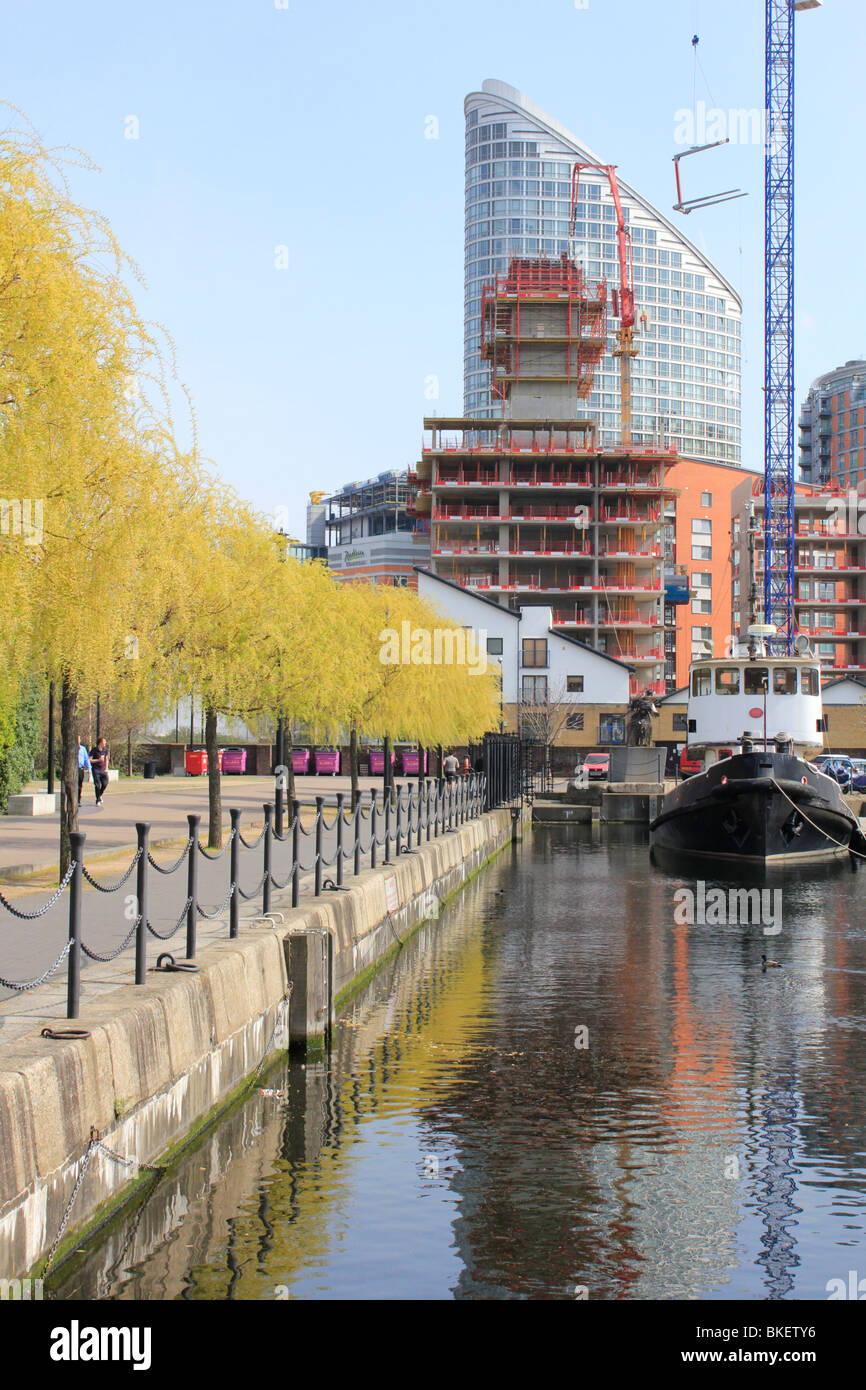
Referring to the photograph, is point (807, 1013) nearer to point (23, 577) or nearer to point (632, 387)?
point (23, 577)

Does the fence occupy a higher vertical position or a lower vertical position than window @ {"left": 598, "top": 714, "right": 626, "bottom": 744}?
lower

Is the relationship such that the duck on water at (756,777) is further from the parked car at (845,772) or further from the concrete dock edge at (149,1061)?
the concrete dock edge at (149,1061)

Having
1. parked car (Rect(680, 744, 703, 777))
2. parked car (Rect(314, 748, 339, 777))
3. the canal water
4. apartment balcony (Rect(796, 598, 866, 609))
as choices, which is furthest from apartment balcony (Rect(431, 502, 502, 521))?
the canal water

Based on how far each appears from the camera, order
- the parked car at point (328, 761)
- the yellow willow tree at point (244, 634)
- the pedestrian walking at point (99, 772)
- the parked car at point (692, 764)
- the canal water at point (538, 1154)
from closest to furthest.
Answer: the canal water at point (538, 1154) < the yellow willow tree at point (244, 634) < the pedestrian walking at point (99, 772) < the parked car at point (692, 764) < the parked car at point (328, 761)

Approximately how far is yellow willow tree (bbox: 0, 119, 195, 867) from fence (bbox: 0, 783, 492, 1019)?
2.38 meters

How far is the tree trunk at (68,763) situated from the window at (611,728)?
64236 millimetres

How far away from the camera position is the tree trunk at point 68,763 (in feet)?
51.3

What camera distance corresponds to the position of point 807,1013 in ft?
51.6

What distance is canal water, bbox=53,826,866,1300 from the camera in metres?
7.89

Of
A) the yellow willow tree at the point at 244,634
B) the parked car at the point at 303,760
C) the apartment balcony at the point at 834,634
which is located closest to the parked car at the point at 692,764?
the yellow willow tree at the point at 244,634

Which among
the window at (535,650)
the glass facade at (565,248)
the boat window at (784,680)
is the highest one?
the glass facade at (565,248)

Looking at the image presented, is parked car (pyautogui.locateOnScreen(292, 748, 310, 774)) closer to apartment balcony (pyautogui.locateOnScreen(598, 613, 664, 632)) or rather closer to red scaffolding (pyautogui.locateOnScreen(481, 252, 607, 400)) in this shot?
apartment balcony (pyautogui.locateOnScreen(598, 613, 664, 632))
